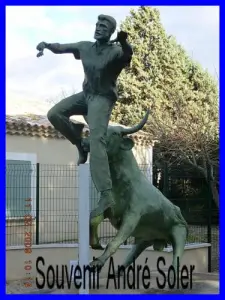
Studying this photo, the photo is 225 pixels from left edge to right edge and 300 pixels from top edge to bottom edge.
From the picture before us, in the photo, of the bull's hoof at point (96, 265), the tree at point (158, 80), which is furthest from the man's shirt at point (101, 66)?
the tree at point (158, 80)

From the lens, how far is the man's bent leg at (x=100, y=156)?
4.73 m

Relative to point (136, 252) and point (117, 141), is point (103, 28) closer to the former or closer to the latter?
point (117, 141)

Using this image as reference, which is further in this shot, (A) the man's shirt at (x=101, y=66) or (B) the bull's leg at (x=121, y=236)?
(A) the man's shirt at (x=101, y=66)

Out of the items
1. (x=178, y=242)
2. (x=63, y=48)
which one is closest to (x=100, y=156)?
(x=63, y=48)

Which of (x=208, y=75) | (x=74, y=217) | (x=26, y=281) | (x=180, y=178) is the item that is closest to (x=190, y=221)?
(x=180, y=178)

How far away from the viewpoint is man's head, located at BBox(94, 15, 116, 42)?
4.82 m

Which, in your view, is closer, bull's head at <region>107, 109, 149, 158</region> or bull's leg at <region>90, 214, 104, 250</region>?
bull's leg at <region>90, 214, 104, 250</region>

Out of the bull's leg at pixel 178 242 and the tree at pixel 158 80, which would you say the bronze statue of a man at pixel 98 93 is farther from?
the tree at pixel 158 80

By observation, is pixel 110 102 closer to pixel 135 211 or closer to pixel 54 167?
pixel 135 211

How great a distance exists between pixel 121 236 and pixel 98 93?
148cm

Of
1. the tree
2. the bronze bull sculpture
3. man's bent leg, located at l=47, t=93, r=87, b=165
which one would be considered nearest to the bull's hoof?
the bronze bull sculpture

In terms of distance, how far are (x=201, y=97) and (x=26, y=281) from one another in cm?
1439

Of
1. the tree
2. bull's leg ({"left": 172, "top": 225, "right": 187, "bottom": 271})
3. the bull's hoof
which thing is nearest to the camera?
the bull's hoof

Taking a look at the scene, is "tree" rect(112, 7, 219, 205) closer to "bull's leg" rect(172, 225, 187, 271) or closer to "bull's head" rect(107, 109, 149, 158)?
"bull's leg" rect(172, 225, 187, 271)
